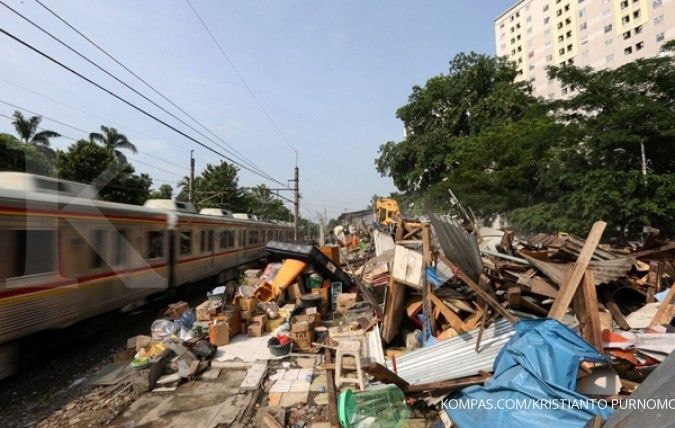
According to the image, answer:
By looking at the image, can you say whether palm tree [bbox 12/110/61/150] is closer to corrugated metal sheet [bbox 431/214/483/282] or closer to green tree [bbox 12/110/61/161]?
green tree [bbox 12/110/61/161]

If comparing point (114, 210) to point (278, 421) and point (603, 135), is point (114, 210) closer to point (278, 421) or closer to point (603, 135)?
point (278, 421)

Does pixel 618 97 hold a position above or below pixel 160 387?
above

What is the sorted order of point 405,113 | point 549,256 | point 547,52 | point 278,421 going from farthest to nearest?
point 547,52, point 405,113, point 549,256, point 278,421

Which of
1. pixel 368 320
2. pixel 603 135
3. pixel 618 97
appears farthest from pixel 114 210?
pixel 618 97

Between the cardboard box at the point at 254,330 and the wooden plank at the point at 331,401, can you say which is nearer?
the wooden plank at the point at 331,401

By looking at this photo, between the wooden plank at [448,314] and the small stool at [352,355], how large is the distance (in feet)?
4.50

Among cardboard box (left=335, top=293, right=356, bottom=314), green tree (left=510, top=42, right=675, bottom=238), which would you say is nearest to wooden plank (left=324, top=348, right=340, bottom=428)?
cardboard box (left=335, top=293, right=356, bottom=314)

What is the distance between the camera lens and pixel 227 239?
48.8 ft

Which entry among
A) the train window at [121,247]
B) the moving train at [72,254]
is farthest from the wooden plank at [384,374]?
the train window at [121,247]

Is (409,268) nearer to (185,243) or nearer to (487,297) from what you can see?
(487,297)

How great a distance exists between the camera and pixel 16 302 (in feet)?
16.8

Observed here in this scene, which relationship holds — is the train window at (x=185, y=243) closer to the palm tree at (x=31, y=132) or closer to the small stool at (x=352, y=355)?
the small stool at (x=352, y=355)

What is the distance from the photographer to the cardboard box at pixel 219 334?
696 centimetres

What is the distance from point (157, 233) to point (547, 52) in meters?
70.9
